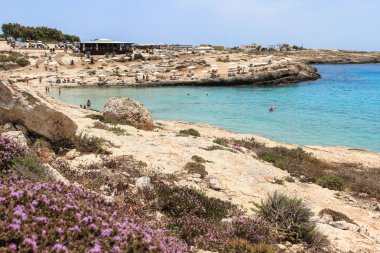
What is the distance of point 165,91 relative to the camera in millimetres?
Answer: 61562

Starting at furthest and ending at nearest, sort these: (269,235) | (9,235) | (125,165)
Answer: (125,165)
(269,235)
(9,235)

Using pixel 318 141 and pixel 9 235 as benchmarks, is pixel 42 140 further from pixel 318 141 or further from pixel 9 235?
pixel 318 141

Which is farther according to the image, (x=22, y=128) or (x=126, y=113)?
(x=126, y=113)

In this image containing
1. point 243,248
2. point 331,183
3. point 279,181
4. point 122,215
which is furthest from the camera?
point 331,183

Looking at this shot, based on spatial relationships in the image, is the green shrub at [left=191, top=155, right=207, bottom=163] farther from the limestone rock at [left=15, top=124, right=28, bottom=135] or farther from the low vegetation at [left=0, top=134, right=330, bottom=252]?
the limestone rock at [left=15, top=124, right=28, bottom=135]

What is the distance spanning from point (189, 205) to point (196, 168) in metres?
4.34

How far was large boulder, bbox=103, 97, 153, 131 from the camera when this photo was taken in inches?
836

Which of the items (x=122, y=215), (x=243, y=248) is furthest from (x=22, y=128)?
(x=243, y=248)

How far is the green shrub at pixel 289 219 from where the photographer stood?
773 cm

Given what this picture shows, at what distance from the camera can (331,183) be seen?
14.8 metres

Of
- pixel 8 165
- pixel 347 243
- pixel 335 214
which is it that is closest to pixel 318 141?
pixel 335 214

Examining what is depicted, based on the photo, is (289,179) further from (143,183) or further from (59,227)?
(59,227)

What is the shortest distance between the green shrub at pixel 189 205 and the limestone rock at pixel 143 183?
329mm

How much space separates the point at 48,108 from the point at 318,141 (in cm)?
2471
